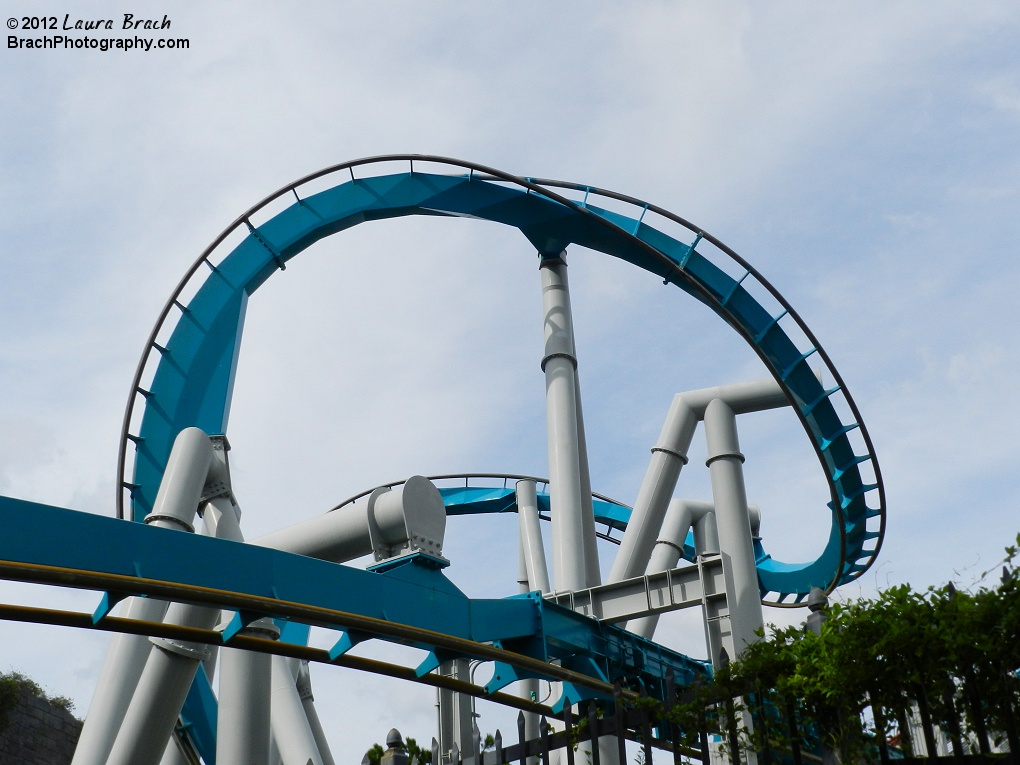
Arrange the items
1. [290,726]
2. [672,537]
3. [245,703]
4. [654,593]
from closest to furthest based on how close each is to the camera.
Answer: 1. [245,703]
2. [290,726]
3. [654,593]
4. [672,537]

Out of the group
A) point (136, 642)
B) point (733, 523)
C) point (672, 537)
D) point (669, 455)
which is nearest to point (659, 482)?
point (669, 455)

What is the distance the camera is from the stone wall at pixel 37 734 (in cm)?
1852

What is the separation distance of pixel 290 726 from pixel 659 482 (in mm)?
6202

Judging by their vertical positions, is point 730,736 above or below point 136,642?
below

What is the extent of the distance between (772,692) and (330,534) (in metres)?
5.93

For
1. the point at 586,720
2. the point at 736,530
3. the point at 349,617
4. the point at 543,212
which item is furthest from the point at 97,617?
the point at 543,212

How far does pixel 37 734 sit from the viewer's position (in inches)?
757

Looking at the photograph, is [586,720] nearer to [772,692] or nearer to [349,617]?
A: [772,692]

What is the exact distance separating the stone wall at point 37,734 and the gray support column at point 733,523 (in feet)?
42.2

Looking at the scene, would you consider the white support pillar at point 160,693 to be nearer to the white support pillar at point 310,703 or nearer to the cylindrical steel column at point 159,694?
the cylindrical steel column at point 159,694

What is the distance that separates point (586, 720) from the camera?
17.0 ft

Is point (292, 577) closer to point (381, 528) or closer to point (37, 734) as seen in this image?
point (381, 528)

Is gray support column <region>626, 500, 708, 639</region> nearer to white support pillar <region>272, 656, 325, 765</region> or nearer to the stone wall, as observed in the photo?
white support pillar <region>272, 656, 325, 765</region>

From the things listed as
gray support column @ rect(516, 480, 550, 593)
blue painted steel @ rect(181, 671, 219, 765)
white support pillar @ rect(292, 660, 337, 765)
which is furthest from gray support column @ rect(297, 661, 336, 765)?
gray support column @ rect(516, 480, 550, 593)
